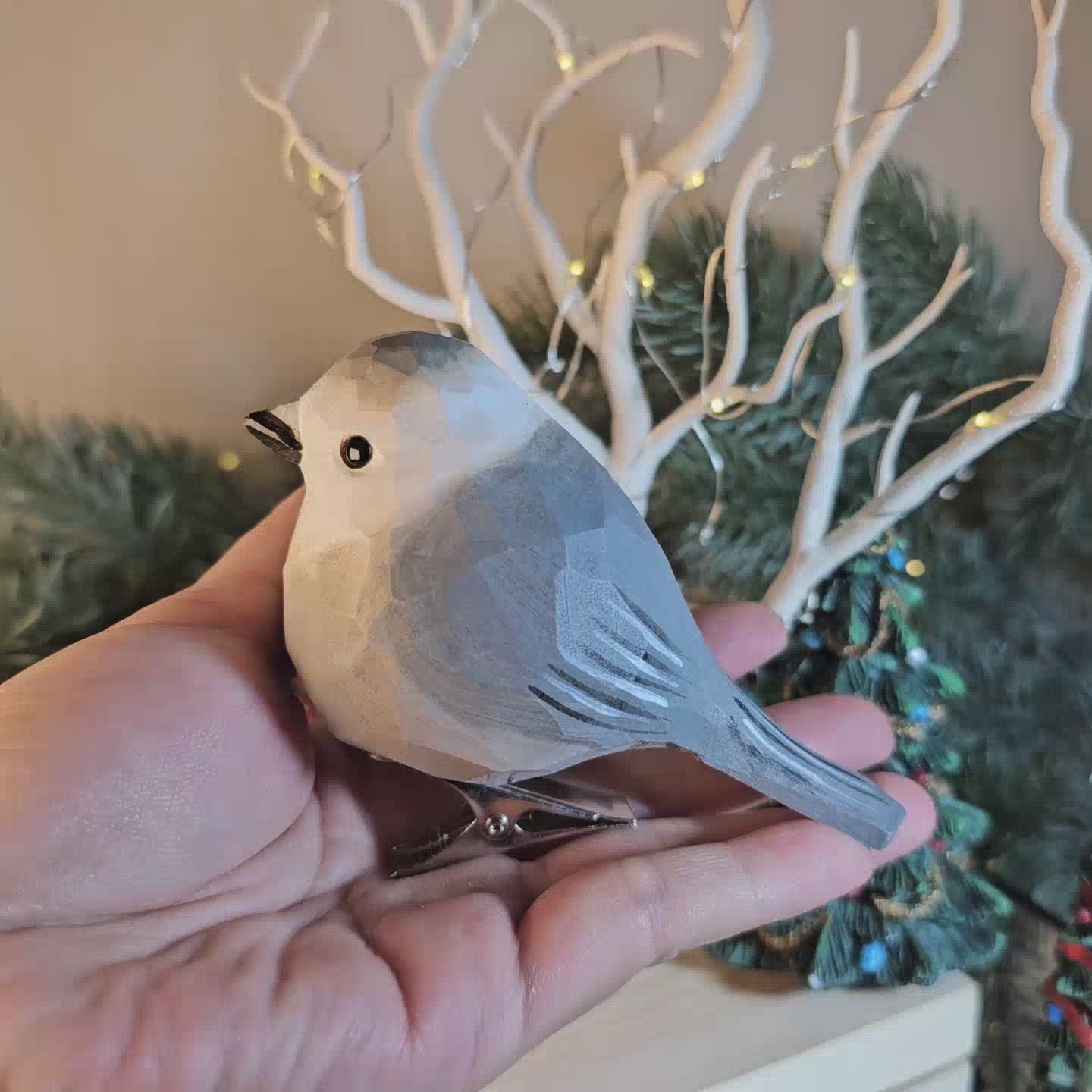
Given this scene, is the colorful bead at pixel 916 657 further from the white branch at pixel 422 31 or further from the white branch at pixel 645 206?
the white branch at pixel 422 31

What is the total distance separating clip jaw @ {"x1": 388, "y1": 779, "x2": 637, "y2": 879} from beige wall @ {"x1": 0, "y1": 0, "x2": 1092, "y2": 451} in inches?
21.9

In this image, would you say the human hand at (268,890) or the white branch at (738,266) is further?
the white branch at (738,266)

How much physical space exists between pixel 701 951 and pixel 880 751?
0.68 ft

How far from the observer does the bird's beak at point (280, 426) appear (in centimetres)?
50

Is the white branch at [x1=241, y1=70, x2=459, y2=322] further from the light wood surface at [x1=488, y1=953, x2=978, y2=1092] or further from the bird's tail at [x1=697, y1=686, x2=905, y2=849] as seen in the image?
the light wood surface at [x1=488, y1=953, x2=978, y2=1092]

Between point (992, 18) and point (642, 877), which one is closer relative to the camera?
point (642, 877)

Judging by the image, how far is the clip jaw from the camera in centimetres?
61

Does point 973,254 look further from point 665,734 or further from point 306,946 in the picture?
point 306,946

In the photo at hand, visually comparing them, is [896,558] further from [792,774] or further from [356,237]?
[356,237]

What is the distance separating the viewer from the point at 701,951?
26.9 inches

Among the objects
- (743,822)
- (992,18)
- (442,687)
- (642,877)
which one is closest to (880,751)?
(743,822)

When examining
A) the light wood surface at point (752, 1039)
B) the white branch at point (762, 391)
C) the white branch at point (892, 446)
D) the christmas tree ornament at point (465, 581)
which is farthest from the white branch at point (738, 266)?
the light wood surface at point (752, 1039)

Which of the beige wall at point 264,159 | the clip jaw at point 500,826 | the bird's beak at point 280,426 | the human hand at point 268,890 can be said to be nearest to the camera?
the human hand at point 268,890

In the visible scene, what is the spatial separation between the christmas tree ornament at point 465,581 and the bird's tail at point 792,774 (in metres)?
0.03
